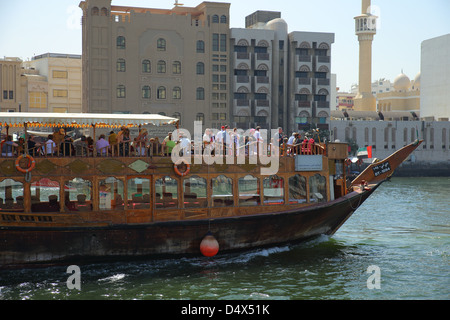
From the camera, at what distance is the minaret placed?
72188mm

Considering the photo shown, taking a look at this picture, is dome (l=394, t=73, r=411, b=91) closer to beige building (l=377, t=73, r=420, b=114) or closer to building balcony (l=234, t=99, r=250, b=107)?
beige building (l=377, t=73, r=420, b=114)

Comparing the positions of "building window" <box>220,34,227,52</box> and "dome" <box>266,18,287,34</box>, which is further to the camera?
"dome" <box>266,18,287,34</box>

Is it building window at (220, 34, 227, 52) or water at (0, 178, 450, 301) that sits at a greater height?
building window at (220, 34, 227, 52)

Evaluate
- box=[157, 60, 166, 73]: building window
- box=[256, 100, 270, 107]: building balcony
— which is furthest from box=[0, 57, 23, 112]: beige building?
box=[256, 100, 270, 107]: building balcony

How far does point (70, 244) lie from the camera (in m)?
13.6

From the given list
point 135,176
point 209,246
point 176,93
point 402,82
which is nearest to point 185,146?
point 135,176

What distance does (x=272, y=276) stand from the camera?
13633 mm

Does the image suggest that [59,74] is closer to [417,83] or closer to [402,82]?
[402,82]

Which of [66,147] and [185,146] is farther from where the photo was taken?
[185,146]

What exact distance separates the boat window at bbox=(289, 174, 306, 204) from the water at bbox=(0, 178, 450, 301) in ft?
4.77

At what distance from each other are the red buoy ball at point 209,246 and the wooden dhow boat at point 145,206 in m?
0.03

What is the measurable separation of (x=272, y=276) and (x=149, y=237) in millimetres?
3232

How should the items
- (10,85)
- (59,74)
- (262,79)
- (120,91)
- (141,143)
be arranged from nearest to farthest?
(141,143), (120,91), (10,85), (262,79), (59,74)
